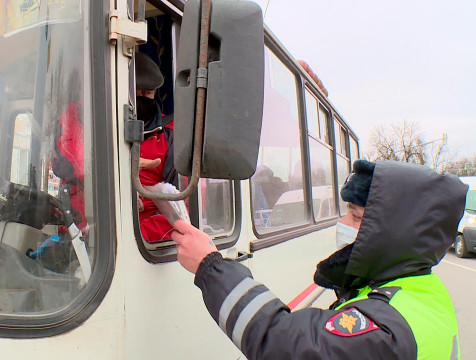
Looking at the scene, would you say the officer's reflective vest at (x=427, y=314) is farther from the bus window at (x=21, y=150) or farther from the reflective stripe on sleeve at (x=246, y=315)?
the bus window at (x=21, y=150)

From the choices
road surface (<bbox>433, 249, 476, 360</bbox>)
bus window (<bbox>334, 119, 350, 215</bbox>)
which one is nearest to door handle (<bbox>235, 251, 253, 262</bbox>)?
bus window (<bbox>334, 119, 350, 215</bbox>)

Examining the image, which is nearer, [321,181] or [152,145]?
[152,145]

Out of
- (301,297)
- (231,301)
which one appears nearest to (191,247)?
(231,301)

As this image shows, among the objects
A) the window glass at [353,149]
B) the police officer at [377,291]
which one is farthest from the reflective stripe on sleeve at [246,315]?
the window glass at [353,149]

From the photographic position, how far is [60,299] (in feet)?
3.76

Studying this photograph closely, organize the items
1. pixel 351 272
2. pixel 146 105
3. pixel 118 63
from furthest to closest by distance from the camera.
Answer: pixel 146 105 → pixel 351 272 → pixel 118 63

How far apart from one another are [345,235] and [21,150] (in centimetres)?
115

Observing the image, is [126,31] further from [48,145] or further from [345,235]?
[345,235]

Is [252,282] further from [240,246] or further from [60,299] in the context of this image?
[240,246]

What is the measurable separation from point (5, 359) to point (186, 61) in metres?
0.90

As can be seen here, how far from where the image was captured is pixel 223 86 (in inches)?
44.6

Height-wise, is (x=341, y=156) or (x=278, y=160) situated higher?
(x=341, y=156)

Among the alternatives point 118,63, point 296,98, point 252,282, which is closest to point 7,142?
point 118,63

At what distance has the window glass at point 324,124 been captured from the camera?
4.00 m
